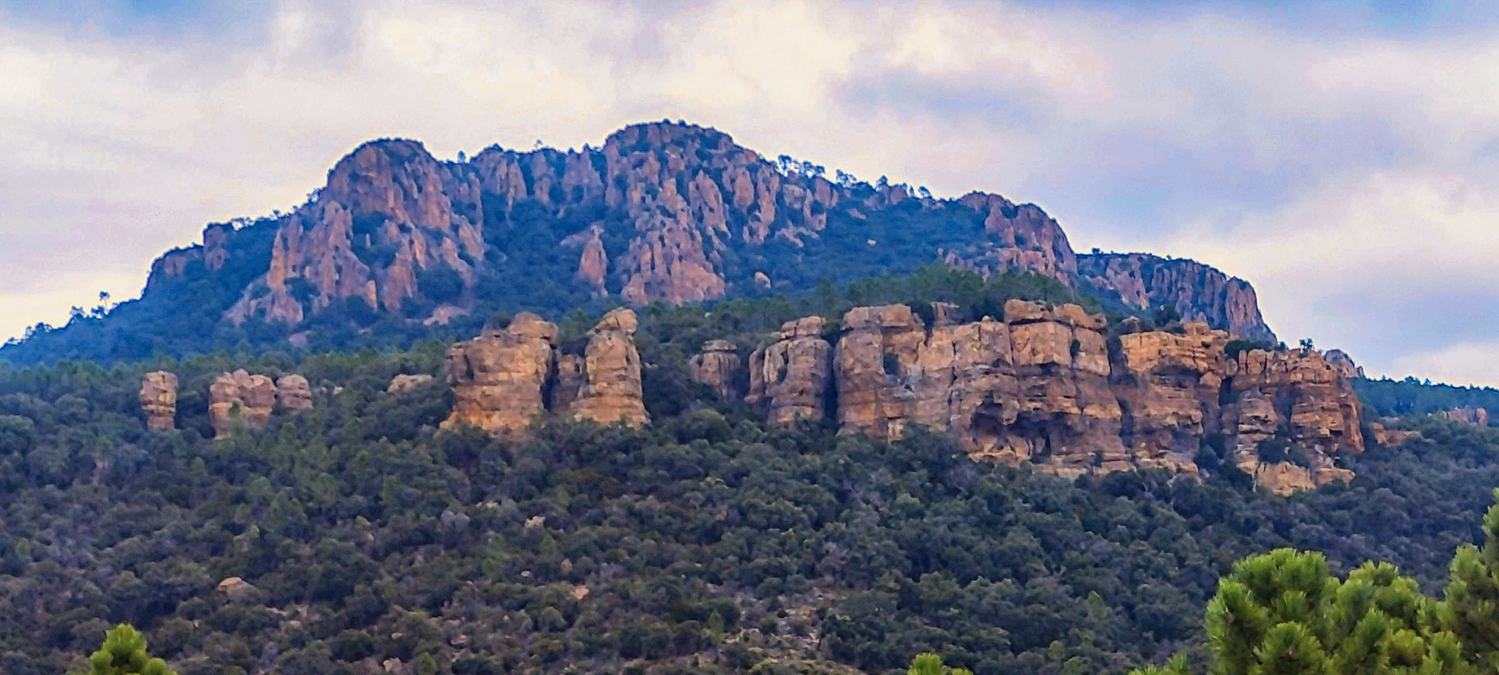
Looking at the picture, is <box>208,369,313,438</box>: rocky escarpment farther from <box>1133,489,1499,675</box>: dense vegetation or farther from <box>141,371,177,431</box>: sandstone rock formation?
<box>1133,489,1499,675</box>: dense vegetation

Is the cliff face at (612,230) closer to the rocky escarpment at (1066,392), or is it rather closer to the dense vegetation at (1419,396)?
the dense vegetation at (1419,396)

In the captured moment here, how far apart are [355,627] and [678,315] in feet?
107

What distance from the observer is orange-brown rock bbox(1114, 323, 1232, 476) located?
2680 inches

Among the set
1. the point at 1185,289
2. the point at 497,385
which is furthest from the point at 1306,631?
the point at 1185,289

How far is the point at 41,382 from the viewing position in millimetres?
77062

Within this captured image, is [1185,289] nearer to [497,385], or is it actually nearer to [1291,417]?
[1291,417]

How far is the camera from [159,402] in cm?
7019

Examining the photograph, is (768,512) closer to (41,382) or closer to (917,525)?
(917,525)

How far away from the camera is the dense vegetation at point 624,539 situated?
51.3m

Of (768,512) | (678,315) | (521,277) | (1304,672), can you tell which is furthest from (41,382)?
(1304,672)

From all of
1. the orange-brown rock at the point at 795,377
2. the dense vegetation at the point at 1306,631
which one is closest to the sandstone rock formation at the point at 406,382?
the orange-brown rock at the point at 795,377

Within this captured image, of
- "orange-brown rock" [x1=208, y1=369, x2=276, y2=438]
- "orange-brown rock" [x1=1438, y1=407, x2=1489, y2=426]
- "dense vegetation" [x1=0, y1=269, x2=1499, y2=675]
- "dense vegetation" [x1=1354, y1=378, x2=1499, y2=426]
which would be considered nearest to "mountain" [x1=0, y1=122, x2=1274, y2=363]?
"dense vegetation" [x1=1354, y1=378, x2=1499, y2=426]

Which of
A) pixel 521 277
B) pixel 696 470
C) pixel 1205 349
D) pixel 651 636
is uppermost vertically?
pixel 521 277

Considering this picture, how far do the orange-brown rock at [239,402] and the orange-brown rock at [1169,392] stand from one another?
3355cm
